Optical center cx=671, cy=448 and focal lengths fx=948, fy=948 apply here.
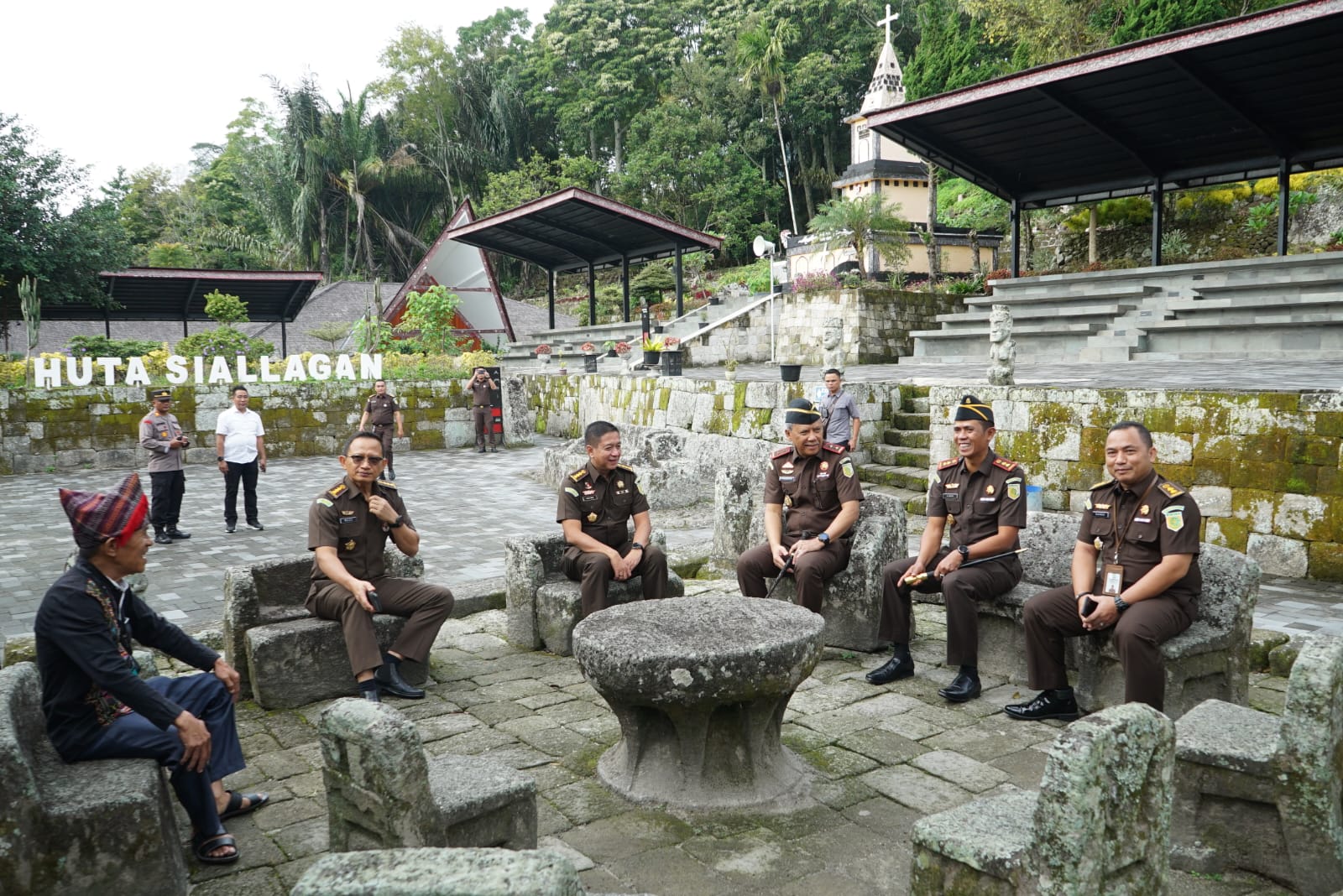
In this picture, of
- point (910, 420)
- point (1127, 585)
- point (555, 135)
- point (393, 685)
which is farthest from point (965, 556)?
point (555, 135)

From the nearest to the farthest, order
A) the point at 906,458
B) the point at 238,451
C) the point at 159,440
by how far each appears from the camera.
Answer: the point at 159,440, the point at 238,451, the point at 906,458

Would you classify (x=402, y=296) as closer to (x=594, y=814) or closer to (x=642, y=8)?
(x=642, y=8)

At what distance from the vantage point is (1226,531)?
23.6 feet

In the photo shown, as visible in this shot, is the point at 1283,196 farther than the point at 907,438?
Yes

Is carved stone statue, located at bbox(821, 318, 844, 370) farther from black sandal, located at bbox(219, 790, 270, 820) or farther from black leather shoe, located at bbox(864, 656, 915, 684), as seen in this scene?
black sandal, located at bbox(219, 790, 270, 820)

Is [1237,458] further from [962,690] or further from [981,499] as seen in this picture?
[962,690]

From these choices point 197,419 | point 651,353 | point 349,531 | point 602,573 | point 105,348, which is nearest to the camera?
point 349,531

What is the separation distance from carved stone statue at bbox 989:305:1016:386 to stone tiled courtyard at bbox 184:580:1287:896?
4215mm

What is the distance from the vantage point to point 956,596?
4906 mm

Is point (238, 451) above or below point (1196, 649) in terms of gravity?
above

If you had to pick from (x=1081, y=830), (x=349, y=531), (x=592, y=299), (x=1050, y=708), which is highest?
(x=592, y=299)

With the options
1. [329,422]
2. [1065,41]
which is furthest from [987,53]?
[329,422]

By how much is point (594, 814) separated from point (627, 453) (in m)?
9.05

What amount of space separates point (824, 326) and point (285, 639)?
17.3 metres
